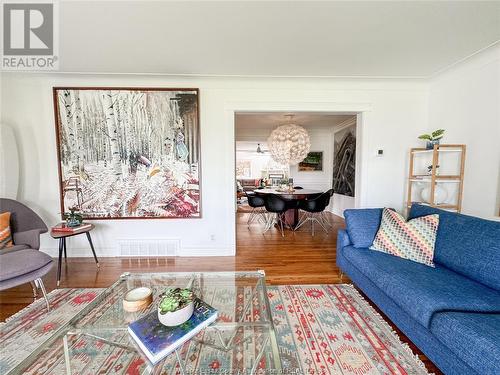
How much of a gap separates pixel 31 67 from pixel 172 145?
1713 millimetres

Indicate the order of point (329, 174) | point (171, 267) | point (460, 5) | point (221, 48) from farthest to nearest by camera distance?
1. point (329, 174)
2. point (171, 267)
3. point (221, 48)
4. point (460, 5)

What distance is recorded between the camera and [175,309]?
1116 mm

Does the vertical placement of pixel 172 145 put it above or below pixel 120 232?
above

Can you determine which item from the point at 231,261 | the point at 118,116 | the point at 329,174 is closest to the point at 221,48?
the point at 118,116

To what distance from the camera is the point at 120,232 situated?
3018 mm

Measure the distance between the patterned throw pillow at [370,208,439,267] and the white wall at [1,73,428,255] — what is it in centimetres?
116

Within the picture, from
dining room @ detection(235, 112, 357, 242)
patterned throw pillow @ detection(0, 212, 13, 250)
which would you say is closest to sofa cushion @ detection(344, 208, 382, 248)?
dining room @ detection(235, 112, 357, 242)

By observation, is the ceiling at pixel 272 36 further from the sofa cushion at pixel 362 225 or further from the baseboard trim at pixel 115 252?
the baseboard trim at pixel 115 252

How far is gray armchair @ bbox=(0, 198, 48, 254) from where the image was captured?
215 centimetres

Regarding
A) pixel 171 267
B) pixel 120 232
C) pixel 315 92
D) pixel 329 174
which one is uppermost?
pixel 315 92

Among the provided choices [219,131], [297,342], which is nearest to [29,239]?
[219,131]

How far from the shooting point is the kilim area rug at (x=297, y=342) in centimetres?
119

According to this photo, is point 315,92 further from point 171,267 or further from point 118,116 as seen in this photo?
point 171,267

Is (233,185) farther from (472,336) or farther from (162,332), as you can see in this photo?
(472,336)
